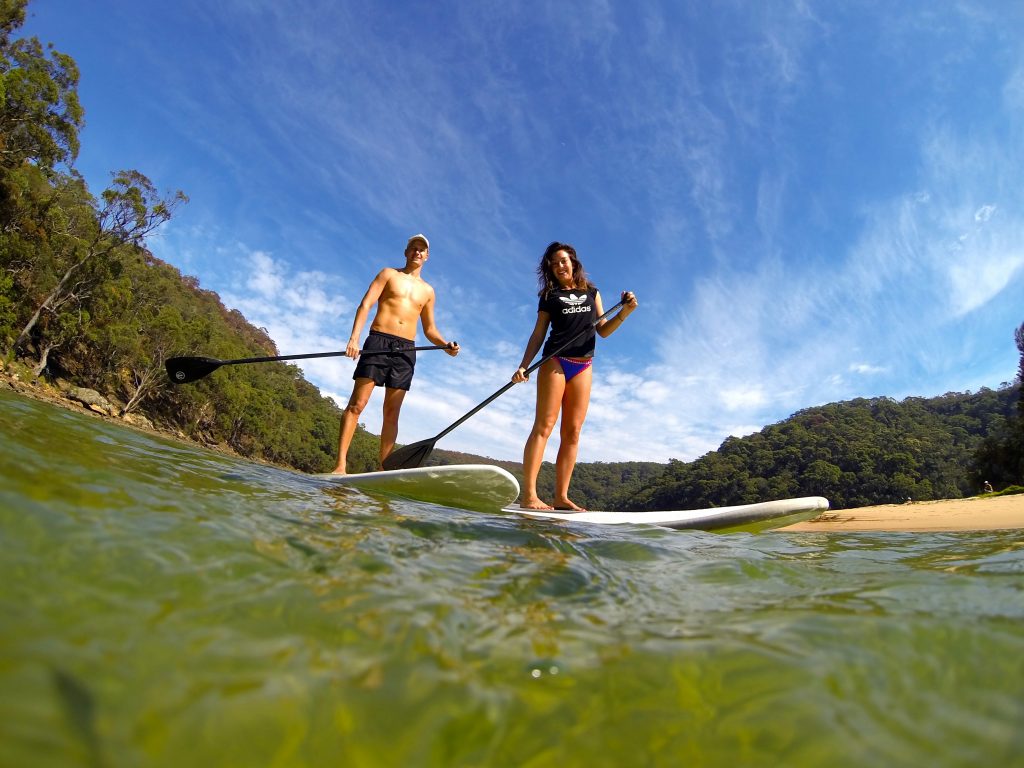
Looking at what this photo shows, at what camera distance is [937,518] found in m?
7.23

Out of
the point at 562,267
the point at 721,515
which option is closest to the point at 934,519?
the point at 721,515

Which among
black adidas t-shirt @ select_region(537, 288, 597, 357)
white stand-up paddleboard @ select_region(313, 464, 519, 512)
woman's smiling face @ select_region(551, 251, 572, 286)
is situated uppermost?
woman's smiling face @ select_region(551, 251, 572, 286)

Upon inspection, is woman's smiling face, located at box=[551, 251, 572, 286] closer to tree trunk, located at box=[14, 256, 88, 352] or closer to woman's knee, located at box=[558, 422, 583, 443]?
woman's knee, located at box=[558, 422, 583, 443]

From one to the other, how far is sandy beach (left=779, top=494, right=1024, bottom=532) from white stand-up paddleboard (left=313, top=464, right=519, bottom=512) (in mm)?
4161

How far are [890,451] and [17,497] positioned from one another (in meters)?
85.0

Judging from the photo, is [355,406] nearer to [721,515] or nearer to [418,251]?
[418,251]

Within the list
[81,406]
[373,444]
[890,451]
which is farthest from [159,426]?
[890,451]

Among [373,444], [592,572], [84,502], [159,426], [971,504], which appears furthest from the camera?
[373,444]

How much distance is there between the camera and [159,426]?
121 feet

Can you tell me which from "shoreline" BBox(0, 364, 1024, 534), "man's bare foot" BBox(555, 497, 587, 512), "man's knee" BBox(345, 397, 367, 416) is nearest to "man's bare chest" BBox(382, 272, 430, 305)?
"man's knee" BBox(345, 397, 367, 416)

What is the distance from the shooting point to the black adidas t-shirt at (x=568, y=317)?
515cm

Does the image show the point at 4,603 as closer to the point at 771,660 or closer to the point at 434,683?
the point at 434,683

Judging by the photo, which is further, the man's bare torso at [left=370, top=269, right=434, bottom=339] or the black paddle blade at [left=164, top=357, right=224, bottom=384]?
the black paddle blade at [left=164, top=357, right=224, bottom=384]

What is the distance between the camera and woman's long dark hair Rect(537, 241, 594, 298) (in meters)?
5.42
